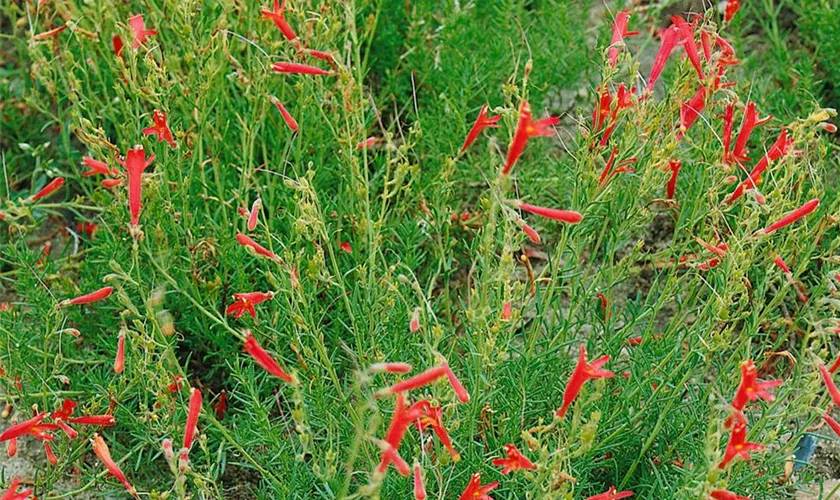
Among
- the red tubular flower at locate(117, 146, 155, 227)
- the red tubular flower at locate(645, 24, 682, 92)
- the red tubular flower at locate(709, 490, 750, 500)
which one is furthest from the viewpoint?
the red tubular flower at locate(645, 24, 682, 92)

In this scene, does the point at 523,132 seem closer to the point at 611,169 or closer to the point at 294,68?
the point at 611,169

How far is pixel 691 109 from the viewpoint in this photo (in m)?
3.17

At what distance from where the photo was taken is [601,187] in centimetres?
314

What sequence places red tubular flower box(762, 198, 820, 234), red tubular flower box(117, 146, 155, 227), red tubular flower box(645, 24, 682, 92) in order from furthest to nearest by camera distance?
red tubular flower box(645, 24, 682, 92)
red tubular flower box(117, 146, 155, 227)
red tubular flower box(762, 198, 820, 234)

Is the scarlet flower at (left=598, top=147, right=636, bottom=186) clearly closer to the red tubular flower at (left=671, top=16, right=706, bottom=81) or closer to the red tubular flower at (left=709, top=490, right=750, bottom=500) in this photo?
the red tubular flower at (left=671, top=16, right=706, bottom=81)

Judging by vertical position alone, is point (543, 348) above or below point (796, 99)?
below

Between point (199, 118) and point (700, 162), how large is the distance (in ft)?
5.87

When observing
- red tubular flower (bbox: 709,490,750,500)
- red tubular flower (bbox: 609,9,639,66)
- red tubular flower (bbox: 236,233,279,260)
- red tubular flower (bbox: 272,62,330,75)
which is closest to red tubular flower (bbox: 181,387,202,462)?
red tubular flower (bbox: 236,233,279,260)

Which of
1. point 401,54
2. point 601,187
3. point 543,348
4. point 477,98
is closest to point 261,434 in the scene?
point 543,348

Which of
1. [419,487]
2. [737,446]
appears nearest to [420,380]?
[419,487]

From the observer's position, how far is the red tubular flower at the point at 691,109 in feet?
10.4

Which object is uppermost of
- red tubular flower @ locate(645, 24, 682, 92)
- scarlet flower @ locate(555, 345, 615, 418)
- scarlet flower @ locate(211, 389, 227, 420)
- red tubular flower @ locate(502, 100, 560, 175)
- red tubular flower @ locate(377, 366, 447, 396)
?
red tubular flower @ locate(502, 100, 560, 175)

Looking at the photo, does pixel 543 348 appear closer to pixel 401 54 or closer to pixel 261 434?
pixel 261 434

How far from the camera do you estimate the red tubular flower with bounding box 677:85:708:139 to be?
316 centimetres
